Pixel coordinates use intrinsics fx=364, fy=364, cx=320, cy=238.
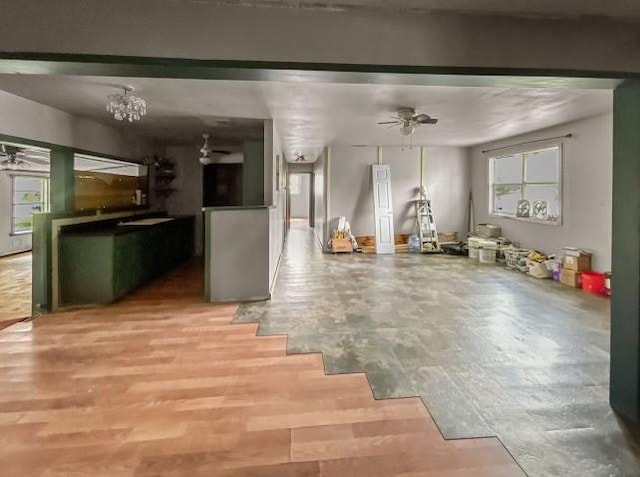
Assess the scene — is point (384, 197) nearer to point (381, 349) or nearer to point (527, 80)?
point (381, 349)

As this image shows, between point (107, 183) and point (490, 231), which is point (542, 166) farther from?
point (107, 183)

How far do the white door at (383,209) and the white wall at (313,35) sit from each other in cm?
628

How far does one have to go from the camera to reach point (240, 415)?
211 centimetres

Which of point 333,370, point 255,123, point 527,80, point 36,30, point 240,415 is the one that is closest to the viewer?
point 36,30

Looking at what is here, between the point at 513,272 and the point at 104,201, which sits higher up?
the point at 104,201

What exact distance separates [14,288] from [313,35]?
5.87 m

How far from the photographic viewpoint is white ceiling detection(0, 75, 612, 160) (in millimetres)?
3707

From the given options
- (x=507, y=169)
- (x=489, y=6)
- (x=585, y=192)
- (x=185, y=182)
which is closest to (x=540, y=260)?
(x=585, y=192)

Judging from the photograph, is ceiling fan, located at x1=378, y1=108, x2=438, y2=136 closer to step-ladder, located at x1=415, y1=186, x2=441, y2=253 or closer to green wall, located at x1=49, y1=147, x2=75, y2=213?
step-ladder, located at x1=415, y1=186, x2=441, y2=253

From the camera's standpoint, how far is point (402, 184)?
8.52m

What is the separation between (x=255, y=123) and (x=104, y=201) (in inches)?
101

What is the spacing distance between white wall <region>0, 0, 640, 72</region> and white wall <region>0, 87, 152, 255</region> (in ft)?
9.84

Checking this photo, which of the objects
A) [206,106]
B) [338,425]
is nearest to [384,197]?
[206,106]

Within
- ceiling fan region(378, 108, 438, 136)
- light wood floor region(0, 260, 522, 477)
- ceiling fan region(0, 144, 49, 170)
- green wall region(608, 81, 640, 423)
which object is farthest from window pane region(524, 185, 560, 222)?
ceiling fan region(0, 144, 49, 170)
